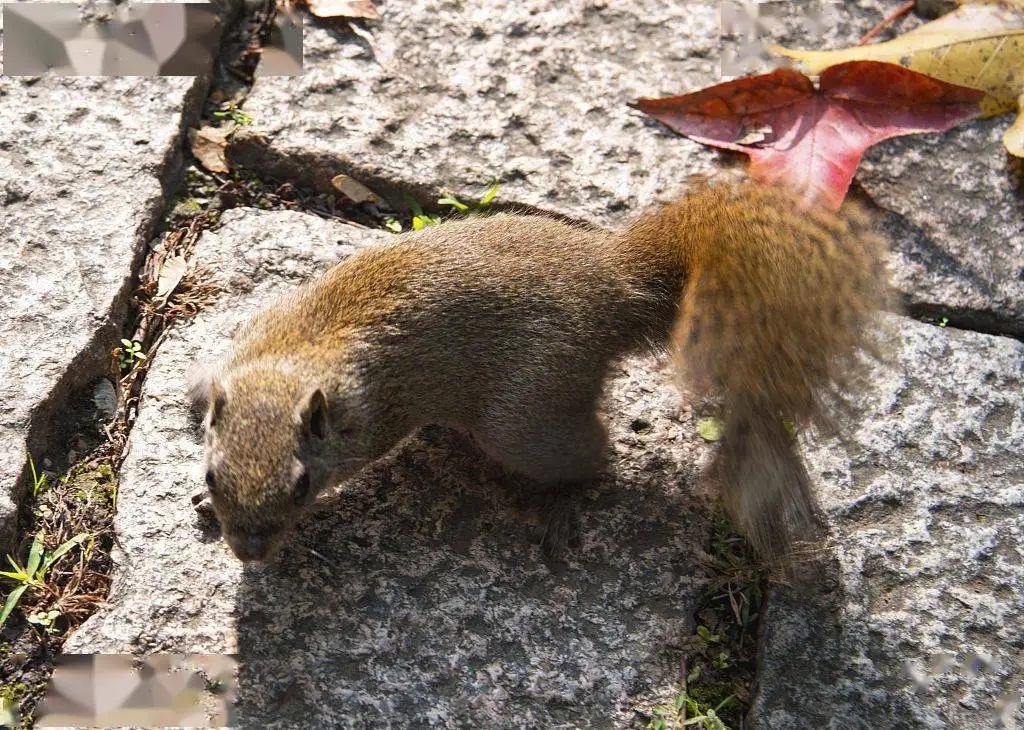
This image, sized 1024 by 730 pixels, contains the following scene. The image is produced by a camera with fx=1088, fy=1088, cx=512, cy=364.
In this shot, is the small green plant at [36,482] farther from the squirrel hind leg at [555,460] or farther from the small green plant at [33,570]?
the squirrel hind leg at [555,460]

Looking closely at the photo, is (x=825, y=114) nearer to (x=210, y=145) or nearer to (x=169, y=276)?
(x=210, y=145)

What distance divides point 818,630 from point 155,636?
1.97m

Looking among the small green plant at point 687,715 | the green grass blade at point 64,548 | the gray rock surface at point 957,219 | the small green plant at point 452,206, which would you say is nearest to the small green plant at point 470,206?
the small green plant at point 452,206

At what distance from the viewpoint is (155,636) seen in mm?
3186

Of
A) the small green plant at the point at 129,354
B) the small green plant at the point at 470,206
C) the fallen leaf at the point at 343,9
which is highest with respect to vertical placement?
the fallen leaf at the point at 343,9

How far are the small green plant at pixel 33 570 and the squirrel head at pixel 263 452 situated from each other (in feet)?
2.04

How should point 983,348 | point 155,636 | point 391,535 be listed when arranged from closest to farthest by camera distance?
1. point 155,636
2. point 391,535
3. point 983,348

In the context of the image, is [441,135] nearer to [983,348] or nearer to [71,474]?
[71,474]

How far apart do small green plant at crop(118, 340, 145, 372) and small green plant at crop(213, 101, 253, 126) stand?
40.4 inches

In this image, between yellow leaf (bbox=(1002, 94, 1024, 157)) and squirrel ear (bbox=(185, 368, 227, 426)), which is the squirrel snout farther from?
yellow leaf (bbox=(1002, 94, 1024, 157))

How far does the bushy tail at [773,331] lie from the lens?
10.6 ft

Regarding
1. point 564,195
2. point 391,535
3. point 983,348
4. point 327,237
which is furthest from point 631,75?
point 391,535

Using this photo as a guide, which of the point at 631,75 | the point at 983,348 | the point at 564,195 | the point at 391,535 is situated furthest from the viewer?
the point at 631,75

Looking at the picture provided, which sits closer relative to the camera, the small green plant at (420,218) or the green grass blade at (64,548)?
the green grass blade at (64,548)
